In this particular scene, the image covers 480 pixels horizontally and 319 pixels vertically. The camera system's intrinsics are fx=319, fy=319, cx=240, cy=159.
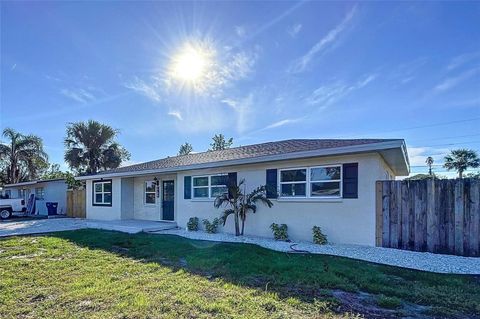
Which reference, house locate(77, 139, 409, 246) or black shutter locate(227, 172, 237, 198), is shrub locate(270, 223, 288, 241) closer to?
house locate(77, 139, 409, 246)

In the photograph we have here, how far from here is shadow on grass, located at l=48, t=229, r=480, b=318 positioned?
470 cm

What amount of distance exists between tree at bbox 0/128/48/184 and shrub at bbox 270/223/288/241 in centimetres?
2997

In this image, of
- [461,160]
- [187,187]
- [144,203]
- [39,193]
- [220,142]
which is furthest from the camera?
[220,142]

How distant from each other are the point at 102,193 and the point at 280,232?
12.1 meters

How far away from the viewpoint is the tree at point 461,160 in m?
33.5

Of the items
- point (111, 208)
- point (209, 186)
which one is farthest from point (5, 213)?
point (209, 186)

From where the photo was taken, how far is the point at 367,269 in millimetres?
6230

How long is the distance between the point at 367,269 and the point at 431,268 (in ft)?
4.47

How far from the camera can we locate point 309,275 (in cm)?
570

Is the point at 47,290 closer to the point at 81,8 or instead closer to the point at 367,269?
the point at 367,269

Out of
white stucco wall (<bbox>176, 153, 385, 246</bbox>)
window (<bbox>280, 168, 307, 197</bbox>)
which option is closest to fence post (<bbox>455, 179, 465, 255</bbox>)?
white stucco wall (<bbox>176, 153, 385, 246</bbox>)

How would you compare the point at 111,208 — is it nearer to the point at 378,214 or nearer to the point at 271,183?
the point at 271,183

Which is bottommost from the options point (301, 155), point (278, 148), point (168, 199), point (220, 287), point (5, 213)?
point (5, 213)

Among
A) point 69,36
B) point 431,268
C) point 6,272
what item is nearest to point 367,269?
point 431,268
